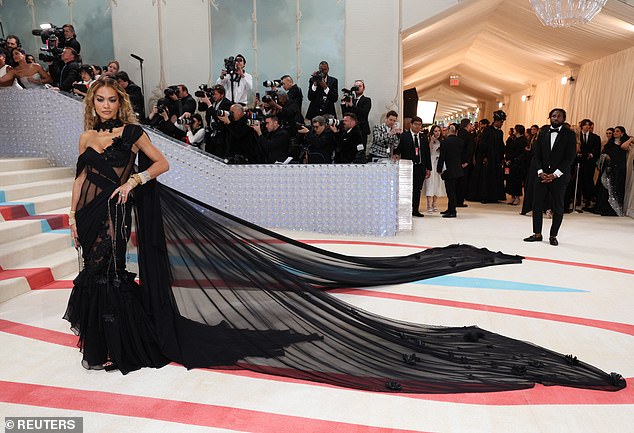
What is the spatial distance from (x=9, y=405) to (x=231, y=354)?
3.13 feet

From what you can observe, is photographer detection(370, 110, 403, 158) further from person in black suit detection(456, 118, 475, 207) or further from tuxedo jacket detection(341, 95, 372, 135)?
person in black suit detection(456, 118, 475, 207)

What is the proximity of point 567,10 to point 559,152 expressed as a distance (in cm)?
175

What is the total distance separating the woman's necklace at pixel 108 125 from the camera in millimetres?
2559

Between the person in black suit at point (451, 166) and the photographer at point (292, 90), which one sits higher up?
the photographer at point (292, 90)

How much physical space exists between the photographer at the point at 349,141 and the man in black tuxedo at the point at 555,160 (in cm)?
208

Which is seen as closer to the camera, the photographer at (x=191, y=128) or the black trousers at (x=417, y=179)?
the photographer at (x=191, y=128)

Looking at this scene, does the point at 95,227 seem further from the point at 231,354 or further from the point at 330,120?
the point at 330,120

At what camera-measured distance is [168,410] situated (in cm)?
209

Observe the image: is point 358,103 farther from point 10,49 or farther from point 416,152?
point 10,49

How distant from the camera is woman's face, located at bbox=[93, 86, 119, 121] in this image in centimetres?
253

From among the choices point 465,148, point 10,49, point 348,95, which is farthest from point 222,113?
point 465,148

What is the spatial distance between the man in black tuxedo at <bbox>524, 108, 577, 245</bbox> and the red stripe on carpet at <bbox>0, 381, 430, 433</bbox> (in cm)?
432

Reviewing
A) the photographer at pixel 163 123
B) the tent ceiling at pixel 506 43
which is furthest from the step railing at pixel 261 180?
the tent ceiling at pixel 506 43

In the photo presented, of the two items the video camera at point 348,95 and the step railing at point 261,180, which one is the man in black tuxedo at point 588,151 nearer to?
the video camera at point 348,95
